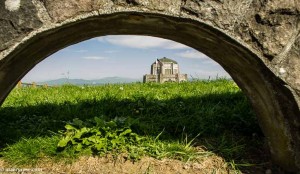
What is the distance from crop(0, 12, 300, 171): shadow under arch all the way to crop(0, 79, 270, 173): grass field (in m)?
0.72

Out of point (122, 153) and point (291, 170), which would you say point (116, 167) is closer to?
point (122, 153)

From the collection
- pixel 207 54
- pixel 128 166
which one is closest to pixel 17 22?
pixel 207 54

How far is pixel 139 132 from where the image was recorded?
4.69 m

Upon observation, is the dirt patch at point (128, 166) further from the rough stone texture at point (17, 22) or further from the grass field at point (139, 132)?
the rough stone texture at point (17, 22)

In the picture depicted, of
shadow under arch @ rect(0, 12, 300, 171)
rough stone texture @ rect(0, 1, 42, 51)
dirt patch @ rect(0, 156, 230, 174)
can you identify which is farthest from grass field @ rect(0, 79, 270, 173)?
rough stone texture @ rect(0, 1, 42, 51)

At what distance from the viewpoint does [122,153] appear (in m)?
4.37

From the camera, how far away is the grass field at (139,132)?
4.37 metres

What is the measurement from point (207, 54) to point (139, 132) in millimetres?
1409

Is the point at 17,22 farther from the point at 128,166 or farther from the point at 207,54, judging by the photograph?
the point at 128,166

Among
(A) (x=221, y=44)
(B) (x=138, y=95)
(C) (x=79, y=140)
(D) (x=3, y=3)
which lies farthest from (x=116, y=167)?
(B) (x=138, y=95)

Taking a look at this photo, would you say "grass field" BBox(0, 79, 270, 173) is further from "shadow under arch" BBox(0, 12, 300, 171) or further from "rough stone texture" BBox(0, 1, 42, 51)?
"rough stone texture" BBox(0, 1, 42, 51)

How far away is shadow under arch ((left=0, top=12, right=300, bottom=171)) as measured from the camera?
3104 mm

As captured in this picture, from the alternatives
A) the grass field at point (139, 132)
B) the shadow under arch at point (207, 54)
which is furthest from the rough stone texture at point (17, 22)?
the grass field at point (139, 132)

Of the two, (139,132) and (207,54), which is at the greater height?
(207,54)
